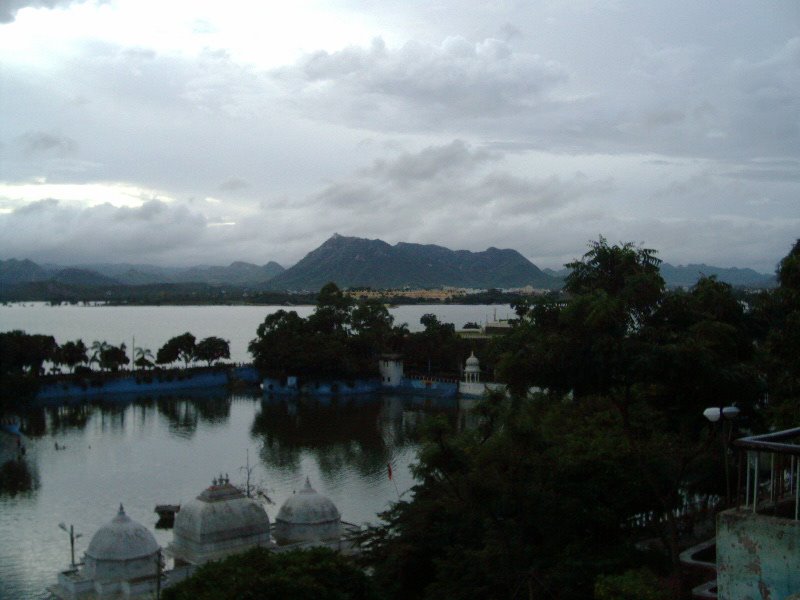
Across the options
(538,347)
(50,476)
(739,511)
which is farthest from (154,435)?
(739,511)

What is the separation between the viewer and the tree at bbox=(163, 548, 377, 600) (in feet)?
26.5

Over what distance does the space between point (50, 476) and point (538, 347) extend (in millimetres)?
18333

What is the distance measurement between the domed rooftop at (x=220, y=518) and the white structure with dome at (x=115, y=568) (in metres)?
0.88

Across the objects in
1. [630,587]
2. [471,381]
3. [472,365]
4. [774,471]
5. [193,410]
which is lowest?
[193,410]

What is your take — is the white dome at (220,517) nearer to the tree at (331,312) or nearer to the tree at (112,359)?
the tree at (112,359)

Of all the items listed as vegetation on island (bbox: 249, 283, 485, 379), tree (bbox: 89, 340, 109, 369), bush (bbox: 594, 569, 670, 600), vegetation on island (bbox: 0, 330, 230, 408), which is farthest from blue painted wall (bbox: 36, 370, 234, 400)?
bush (bbox: 594, 569, 670, 600)

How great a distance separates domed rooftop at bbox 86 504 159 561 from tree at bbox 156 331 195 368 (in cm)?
3198

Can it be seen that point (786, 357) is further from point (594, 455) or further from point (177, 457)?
point (177, 457)

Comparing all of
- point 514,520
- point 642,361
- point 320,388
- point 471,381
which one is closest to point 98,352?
point 320,388

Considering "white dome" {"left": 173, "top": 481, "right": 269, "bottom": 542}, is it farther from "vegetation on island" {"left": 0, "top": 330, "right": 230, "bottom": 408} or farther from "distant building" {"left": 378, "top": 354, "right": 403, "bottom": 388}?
"distant building" {"left": 378, "top": 354, "right": 403, "bottom": 388}

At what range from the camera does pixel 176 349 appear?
4528 centimetres

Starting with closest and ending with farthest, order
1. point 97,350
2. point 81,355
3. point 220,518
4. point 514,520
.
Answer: point 514,520
point 220,518
point 81,355
point 97,350

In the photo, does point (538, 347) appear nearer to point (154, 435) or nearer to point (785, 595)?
point (785, 595)

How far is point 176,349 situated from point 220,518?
32.2m
